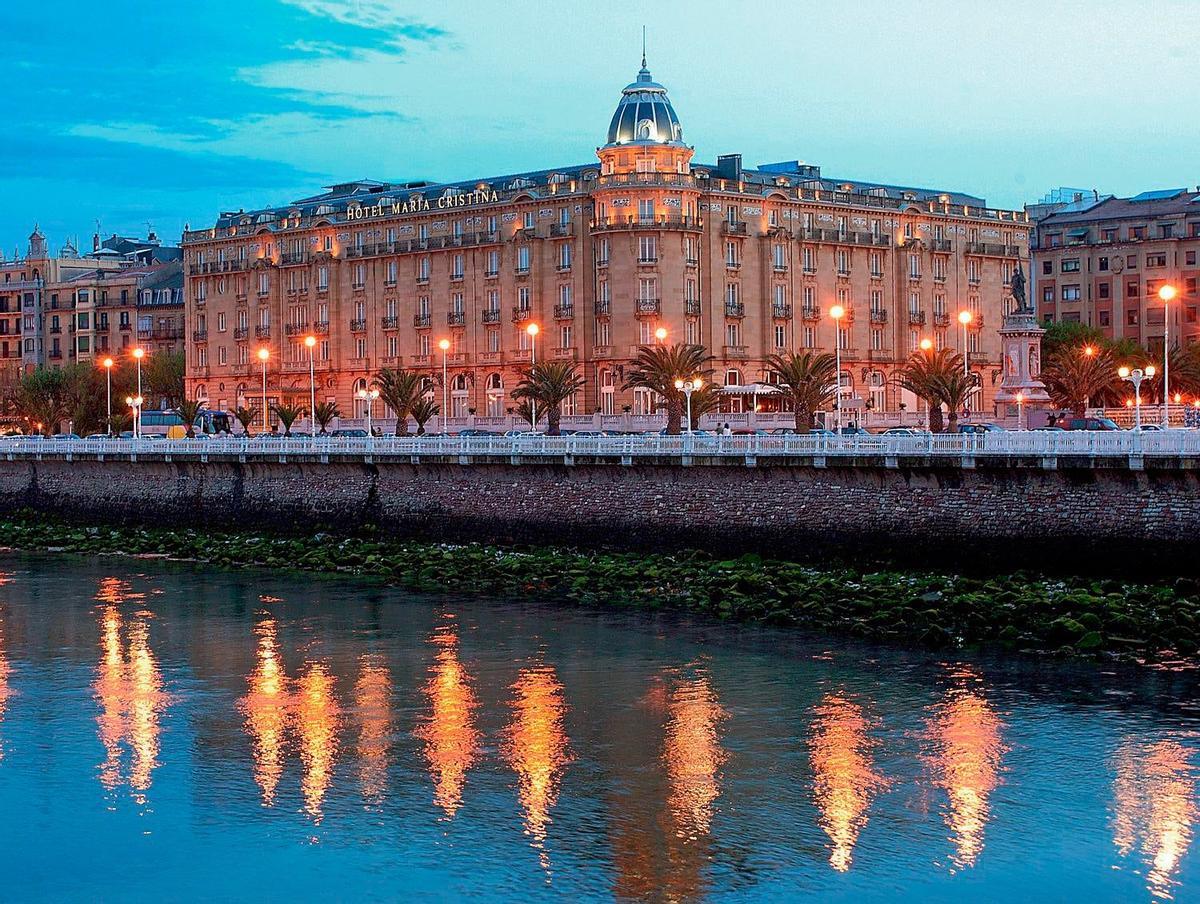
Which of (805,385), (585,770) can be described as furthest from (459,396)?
(585,770)

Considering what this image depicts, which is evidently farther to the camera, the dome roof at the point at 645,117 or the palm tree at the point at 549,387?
the dome roof at the point at 645,117

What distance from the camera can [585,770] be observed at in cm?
3194

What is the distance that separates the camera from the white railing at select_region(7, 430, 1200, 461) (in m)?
47.7

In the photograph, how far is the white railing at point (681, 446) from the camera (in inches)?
1877

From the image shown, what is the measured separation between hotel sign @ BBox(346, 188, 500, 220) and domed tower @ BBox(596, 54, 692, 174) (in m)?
10.4

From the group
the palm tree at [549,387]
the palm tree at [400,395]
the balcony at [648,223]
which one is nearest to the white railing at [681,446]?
the palm tree at [549,387]

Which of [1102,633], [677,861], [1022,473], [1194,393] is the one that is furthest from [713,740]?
[1194,393]

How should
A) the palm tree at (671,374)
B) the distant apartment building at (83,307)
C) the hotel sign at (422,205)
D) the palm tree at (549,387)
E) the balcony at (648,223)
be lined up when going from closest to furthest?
the palm tree at (671,374) → the palm tree at (549,387) → the balcony at (648,223) → the hotel sign at (422,205) → the distant apartment building at (83,307)

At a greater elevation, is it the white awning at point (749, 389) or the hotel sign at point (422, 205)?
the hotel sign at point (422, 205)

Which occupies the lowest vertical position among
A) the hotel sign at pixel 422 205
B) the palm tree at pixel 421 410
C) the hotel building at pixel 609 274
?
the palm tree at pixel 421 410

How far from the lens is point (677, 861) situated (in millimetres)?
27172

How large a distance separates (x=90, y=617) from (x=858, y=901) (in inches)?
1217

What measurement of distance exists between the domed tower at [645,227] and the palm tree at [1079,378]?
985 inches

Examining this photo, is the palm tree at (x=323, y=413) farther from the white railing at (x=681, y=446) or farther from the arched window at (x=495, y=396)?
the white railing at (x=681, y=446)
